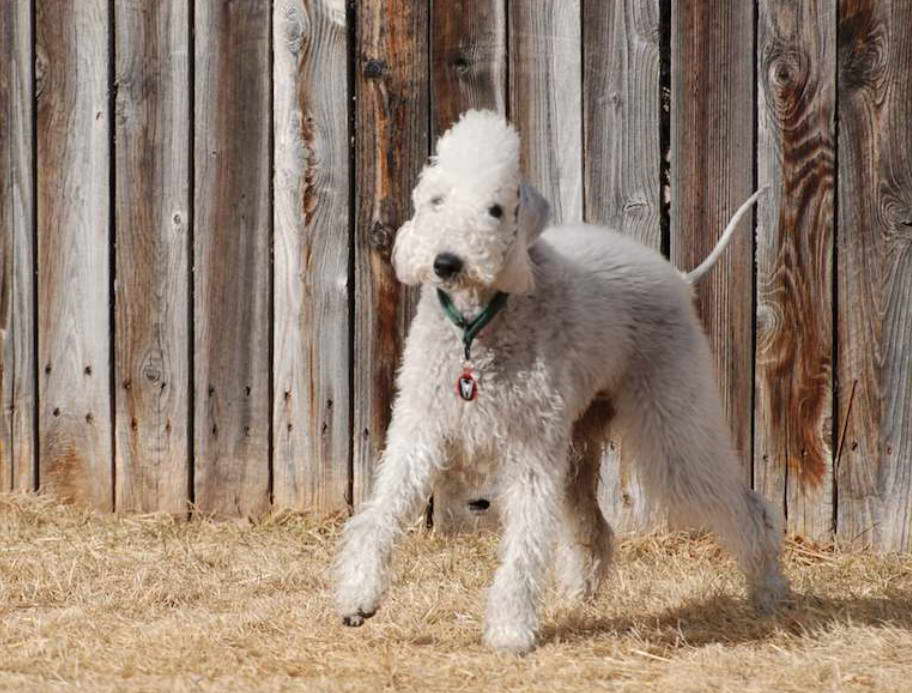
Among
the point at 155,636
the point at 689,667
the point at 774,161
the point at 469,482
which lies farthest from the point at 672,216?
the point at 155,636

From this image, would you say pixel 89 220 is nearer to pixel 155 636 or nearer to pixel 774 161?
pixel 155 636

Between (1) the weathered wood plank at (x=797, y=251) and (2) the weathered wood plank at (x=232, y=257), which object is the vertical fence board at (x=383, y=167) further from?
(1) the weathered wood plank at (x=797, y=251)

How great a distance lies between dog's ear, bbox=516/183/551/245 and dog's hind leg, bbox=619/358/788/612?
775mm

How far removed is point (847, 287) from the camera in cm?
563

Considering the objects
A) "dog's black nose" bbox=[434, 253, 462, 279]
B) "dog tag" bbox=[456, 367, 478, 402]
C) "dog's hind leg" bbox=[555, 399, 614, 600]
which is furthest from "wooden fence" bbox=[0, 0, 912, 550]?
"dog's black nose" bbox=[434, 253, 462, 279]

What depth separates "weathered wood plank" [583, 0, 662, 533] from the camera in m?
5.72

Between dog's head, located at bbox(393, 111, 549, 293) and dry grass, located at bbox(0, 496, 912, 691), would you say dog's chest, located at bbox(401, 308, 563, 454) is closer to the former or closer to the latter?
dog's head, located at bbox(393, 111, 549, 293)

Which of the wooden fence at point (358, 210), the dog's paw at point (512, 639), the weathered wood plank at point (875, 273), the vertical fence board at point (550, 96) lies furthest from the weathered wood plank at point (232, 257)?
the weathered wood plank at point (875, 273)

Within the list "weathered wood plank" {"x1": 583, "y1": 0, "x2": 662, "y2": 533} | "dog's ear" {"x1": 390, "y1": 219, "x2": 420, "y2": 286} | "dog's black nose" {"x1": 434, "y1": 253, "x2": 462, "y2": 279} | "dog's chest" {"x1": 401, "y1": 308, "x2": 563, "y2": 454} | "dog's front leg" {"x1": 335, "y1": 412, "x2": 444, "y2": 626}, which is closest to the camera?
"dog's black nose" {"x1": 434, "y1": 253, "x2": 462, "y2": 279}

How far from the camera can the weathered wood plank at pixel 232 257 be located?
5953 millimetres

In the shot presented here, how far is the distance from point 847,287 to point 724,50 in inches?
40.1

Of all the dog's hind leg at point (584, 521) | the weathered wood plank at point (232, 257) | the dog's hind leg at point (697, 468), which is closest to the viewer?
the dog's hind leg at point (697, 468)

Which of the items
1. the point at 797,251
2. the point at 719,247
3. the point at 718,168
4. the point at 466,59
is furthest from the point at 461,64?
the point at 797,251

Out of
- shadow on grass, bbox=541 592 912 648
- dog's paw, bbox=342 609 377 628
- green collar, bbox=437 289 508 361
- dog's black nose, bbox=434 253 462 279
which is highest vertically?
dog's black nose, bbox=434 253 462 279
